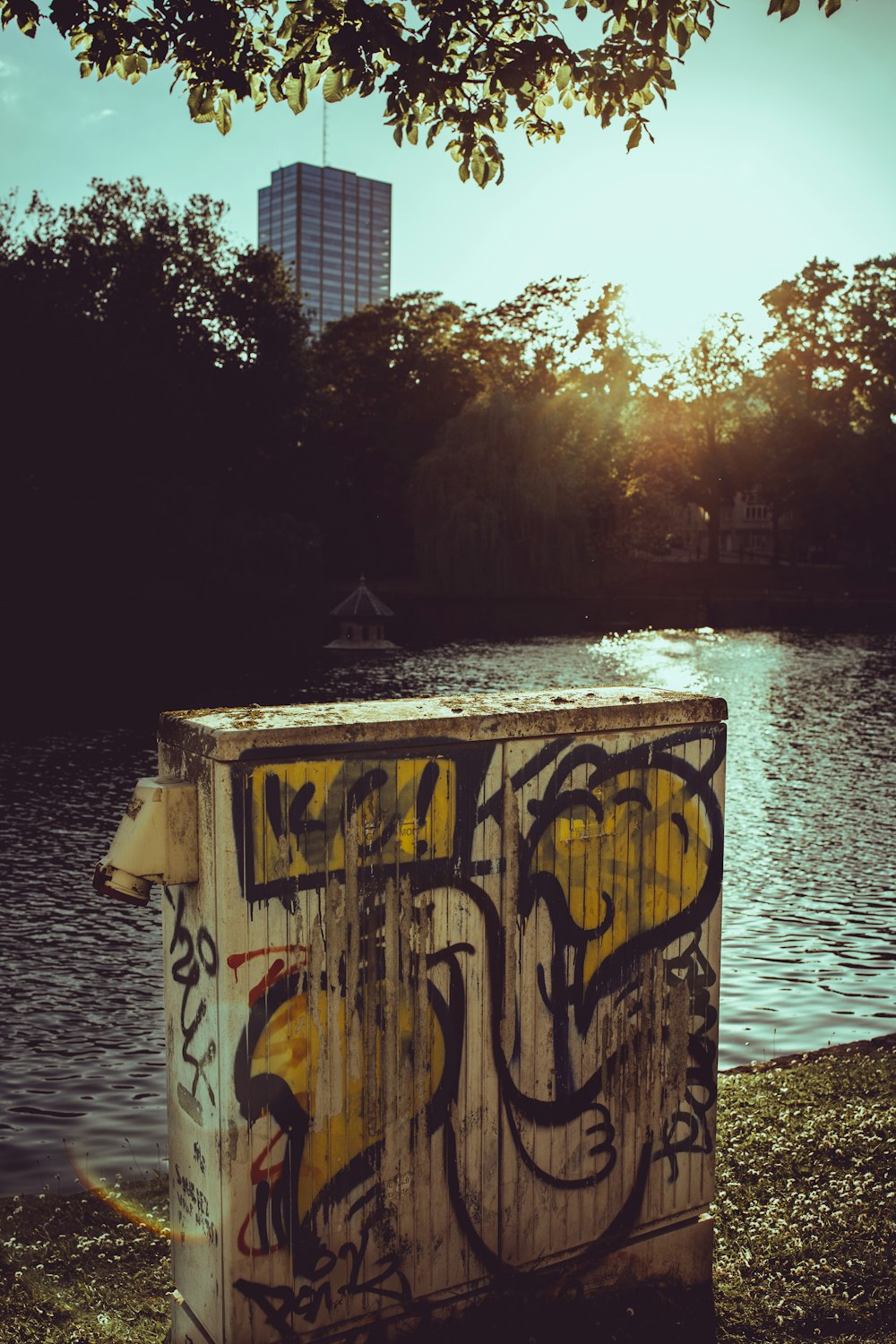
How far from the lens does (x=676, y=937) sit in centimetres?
370

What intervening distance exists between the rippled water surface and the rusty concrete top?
3.33 meters

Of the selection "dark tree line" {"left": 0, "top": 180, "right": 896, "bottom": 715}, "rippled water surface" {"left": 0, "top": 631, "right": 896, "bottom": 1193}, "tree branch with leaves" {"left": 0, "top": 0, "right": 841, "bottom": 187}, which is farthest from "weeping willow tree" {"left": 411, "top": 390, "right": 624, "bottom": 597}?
"tree branch with leaves" {"left": 0, "top": 0, "right": 841, "bottom": 187}

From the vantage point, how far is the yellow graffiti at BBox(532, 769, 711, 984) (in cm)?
347

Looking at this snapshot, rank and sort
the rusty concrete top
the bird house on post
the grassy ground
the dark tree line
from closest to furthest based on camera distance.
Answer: the rusty concrete top < the grassy ground < the bird house on post < the dark tree line

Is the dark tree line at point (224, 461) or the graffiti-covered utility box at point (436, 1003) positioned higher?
the dark tree line at point (224, 461)

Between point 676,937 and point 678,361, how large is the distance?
249 feet

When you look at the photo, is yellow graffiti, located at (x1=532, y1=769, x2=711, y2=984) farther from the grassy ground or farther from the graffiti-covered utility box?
the grassy ground

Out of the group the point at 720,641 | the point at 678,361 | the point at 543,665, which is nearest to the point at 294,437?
the point at 720,641

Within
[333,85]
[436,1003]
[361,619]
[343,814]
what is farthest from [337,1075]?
[361,619]

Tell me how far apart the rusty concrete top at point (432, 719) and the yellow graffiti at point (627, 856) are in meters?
0.19

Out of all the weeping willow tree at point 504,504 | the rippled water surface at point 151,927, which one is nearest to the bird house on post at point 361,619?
the rippled water surface at point 151,927

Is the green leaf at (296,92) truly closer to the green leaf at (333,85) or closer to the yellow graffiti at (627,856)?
the green leaf at (333,85)

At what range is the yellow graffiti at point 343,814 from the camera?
297 centimetres

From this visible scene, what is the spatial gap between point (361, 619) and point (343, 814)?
105ft
